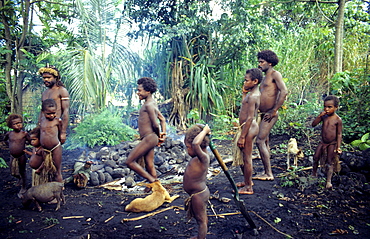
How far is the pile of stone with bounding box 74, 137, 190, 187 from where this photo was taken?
5.00m

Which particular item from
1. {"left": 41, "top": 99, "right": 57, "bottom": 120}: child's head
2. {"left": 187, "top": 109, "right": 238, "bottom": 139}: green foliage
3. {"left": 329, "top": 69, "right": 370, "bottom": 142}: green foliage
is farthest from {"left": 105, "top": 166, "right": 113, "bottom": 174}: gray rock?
{"left": 329, "top": 69, "right": 370, "bottom": 142}: green foliage

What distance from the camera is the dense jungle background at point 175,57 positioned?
7145 mm

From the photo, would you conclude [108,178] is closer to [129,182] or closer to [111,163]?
[129,182]

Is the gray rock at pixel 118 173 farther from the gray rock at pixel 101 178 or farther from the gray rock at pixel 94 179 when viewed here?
the gray rock at pixel 94 179

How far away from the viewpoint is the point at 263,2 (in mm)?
8125

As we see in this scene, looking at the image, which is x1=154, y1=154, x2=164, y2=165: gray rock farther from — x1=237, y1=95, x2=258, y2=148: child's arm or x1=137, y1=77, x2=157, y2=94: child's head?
x1=237, y1=95, x2=258, y2=148: child's arm

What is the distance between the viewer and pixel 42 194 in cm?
343

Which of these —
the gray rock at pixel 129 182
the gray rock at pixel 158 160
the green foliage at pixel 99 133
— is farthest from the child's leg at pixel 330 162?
the green foliage at pixel 99 133

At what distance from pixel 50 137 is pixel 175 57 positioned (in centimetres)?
710

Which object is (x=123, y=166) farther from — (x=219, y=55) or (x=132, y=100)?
(x=219, y=55)

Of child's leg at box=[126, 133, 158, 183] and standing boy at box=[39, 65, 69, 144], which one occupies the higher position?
standing boy at box=[39, 65, 69, 144]

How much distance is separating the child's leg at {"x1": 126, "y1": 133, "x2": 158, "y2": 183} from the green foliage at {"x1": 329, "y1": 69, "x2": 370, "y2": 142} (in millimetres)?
4272

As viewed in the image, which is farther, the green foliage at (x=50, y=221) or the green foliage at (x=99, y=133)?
the green foliage at (x=99, y=133)

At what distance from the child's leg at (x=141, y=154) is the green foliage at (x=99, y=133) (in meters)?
3.33
